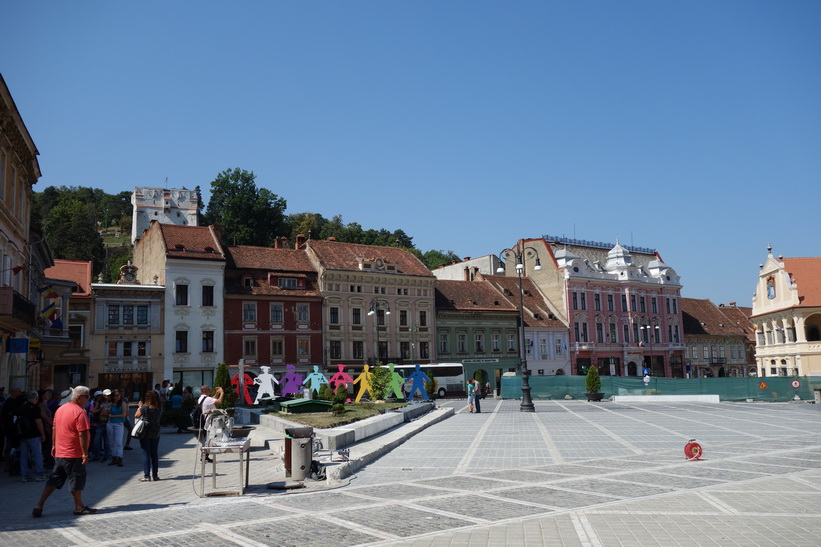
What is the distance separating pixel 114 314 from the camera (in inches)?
1843

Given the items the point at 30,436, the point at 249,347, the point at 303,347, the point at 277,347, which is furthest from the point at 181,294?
the point at 30,436

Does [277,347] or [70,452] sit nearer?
[70,452]

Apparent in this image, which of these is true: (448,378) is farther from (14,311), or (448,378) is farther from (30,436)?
(30,436)

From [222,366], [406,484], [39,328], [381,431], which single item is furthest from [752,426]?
[39,328]

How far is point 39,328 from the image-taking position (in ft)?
112

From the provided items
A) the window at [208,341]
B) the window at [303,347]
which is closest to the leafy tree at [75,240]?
the window at [208,341]

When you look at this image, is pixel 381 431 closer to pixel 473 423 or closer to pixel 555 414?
pixel 473 423

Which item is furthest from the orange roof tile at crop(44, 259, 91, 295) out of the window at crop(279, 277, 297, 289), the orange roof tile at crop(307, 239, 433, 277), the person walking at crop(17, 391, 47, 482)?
the person walking at crop(17, 391, 47, 482)

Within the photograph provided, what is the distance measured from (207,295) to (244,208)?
31280 mm

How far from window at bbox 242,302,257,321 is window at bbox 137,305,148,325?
6832mm

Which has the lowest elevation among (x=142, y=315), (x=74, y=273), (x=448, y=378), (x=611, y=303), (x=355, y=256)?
(x=448, y=378)

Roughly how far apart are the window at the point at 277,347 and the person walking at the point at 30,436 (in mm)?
38035

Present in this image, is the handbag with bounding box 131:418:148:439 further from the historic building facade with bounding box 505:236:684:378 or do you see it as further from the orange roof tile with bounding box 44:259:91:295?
the historic building facade with bounding box 505:236:684:378

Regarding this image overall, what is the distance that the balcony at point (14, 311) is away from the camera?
21.9 meters
